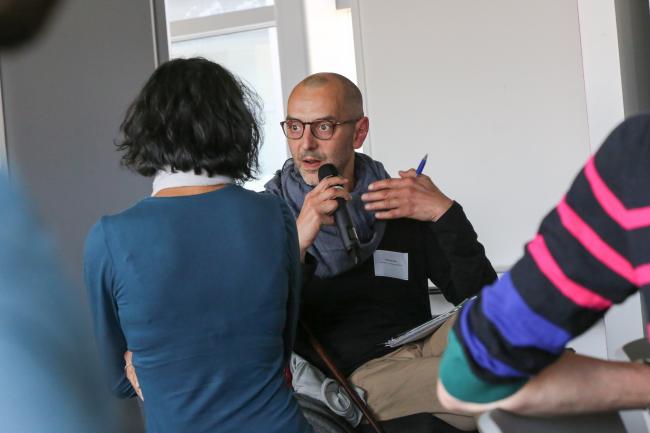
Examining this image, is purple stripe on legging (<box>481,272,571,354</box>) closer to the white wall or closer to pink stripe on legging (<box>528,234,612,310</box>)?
pink stripe on legging (<box>528,234,612,310</box>)

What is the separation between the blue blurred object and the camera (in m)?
0.97

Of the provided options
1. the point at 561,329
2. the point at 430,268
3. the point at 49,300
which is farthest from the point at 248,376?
the point at 430,268

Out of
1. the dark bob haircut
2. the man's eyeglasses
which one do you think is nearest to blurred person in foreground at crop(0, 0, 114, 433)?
the dark bob haircut

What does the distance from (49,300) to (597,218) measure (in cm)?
72

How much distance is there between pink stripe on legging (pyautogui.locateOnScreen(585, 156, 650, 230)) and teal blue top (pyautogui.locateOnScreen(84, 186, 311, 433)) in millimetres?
928

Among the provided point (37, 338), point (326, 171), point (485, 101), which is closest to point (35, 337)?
point (37, 338)

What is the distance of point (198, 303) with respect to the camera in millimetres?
1392


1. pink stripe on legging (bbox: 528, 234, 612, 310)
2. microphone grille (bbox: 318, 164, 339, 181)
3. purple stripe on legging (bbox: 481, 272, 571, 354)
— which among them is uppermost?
microphone grille (bbox: 318, 164, 339, 181)

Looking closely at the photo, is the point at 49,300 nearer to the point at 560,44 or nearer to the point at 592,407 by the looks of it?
the point at 592,407

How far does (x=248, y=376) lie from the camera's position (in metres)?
1.44

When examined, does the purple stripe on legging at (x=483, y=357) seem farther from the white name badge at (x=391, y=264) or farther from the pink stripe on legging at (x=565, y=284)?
the white name badge at (x=391, y=264)

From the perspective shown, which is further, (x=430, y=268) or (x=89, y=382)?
(x=430, y=268)

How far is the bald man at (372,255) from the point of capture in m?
2.08

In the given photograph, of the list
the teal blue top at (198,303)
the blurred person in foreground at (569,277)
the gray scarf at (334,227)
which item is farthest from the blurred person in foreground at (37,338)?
the gray scarf at (334,227)
